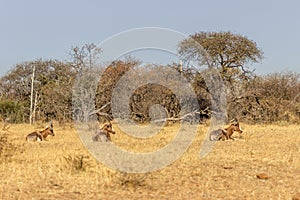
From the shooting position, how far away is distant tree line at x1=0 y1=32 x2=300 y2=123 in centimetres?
2364

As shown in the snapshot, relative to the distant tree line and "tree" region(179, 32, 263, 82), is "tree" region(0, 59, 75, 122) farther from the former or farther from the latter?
"tree" region(179, 32, 263, 82)

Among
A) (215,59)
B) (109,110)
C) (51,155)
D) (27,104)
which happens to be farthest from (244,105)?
(51,155)

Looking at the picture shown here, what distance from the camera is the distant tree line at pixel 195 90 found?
2364 centimetres

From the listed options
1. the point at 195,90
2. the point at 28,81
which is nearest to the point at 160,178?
the point at 195,90

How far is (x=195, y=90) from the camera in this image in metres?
29.5

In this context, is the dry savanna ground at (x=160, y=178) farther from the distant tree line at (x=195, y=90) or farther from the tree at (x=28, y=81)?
the tree at (x=28, y=81)

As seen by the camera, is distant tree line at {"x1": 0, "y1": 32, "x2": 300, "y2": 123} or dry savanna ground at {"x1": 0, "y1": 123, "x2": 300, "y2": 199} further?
distant tree line at {"x1": 0, "y1": 32, "x2": 300, "y2": 123}

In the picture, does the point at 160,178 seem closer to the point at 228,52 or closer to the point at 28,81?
the point at 228,52

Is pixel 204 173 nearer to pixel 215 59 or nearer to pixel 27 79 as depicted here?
pixel 215 59

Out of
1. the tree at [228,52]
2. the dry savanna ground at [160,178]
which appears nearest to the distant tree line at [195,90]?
the tree at [228,52]

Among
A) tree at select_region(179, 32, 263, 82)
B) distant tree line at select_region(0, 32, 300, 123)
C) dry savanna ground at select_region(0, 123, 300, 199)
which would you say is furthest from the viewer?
tree at select_region(179, 32, 263, 82)

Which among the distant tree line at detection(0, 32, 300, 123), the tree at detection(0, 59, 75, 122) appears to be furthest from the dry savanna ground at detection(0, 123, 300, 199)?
the tree at detection(0, 59, 75, 122)

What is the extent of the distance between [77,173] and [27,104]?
30.4 metres

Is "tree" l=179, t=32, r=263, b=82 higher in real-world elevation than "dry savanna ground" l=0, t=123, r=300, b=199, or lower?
higher
